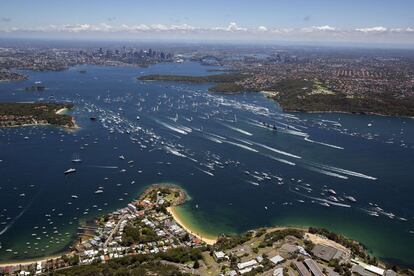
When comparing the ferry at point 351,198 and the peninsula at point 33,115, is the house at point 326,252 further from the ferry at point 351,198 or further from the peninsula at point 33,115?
the peninsula at point 33,115

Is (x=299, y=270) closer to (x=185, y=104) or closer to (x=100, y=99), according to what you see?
(x=185, y=104)

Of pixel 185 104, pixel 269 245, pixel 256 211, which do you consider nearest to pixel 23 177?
pixel 256 211

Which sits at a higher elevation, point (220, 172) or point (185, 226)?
point (220, 172)

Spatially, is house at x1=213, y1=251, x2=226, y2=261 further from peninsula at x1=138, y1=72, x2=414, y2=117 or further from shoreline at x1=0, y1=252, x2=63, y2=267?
peninsula at x1=138, y1=72, x2=414, y2=117

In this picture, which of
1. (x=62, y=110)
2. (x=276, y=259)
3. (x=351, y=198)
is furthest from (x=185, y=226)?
(x=62, y=110)

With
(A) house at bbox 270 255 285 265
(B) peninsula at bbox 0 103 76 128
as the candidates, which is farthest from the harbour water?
(A) house at bbox 270 255 285 265

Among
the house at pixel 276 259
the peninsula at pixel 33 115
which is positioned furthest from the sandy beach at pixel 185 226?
the peninsula at pixel 33 115

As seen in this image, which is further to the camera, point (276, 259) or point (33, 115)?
point (33, 115)

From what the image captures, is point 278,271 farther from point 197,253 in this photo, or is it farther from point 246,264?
point 197,253
